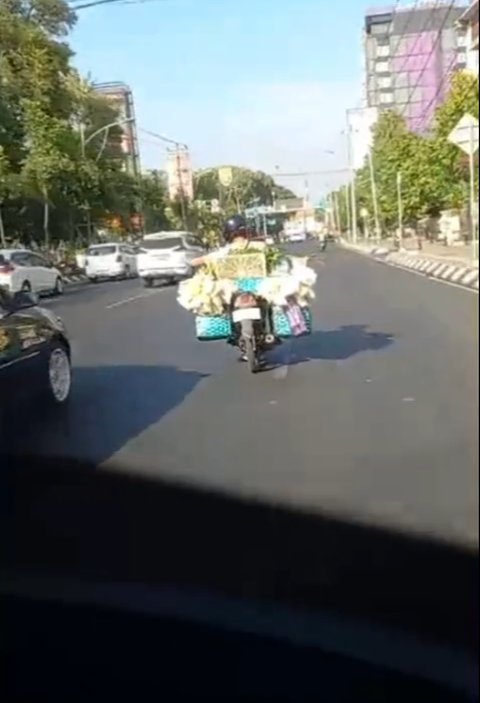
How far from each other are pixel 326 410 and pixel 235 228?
3.76 ft

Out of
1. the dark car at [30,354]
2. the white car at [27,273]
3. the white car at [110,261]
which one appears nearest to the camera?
the dark car at [30,354]

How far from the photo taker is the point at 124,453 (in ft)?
20.2

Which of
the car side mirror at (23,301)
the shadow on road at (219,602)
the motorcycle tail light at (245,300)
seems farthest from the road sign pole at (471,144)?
the car side mirror at (23,301)

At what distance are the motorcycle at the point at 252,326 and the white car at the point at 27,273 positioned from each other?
21.6ft

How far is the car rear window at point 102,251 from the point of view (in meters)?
8.77

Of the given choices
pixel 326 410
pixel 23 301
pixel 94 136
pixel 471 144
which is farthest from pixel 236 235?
pixel 23 301

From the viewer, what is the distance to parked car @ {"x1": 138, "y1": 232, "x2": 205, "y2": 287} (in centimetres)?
596

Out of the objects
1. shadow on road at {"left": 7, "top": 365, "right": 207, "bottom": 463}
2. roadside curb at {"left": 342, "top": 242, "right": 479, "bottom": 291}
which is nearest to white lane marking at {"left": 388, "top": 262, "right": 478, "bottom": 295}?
roadside curb at {"left": 342, "top": 242, "right": 479, "bottom": 291}

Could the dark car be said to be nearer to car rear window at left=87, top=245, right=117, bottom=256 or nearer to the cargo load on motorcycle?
car rear window at left=87, top=245, right=117, bottom=256

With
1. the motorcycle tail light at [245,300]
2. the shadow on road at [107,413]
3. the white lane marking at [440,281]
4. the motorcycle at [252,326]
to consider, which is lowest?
the shadow on road at [107,413]

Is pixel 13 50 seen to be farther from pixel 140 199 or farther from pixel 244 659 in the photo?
pixel 244 659

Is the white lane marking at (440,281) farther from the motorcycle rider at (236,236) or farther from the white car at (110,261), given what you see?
the white car at (110,261)

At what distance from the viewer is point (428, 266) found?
4055 mm

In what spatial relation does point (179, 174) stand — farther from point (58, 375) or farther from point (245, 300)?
point (58, 375)
